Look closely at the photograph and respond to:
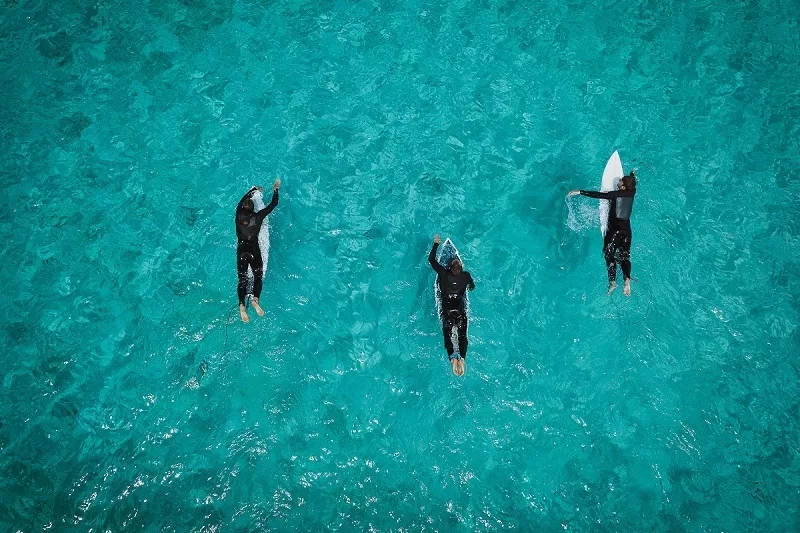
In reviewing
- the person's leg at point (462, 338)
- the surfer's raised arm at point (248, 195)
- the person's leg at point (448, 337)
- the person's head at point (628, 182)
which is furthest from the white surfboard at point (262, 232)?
the person's head at point (628, 182)

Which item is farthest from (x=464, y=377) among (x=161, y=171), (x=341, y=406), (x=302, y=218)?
(x=161, y=171)

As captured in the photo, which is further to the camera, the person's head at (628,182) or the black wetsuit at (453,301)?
the person's head at (628,182)

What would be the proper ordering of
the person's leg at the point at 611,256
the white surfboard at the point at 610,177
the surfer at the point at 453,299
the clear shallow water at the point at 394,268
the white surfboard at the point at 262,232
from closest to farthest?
the surfer at the point at 453,299 → the clear shallow water at the point at 394,268 → the person's leg at the point at 611,256 → the white surfboard at the point at 262,232 → the white surfboard at the point at 610,177

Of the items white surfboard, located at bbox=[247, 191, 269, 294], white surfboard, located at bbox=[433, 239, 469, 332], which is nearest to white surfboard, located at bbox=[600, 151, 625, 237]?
white surfboard, located at bbox=[433, 239, 469, 332]

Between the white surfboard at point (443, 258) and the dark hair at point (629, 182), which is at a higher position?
the dark hair at point (629, 182)

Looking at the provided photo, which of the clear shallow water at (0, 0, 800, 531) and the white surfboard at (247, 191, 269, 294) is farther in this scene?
the white surfboard at (247, 191, 269, 294)

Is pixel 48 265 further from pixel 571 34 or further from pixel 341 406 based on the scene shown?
pixel 571 34

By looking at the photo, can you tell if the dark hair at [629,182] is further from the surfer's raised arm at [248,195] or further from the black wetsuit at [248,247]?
the surfer's raised arm at [248,195]

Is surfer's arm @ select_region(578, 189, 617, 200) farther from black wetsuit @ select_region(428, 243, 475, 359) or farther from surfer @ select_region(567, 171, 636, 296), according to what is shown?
black wetsuit @ select_region(428, 243, 475, 359)
